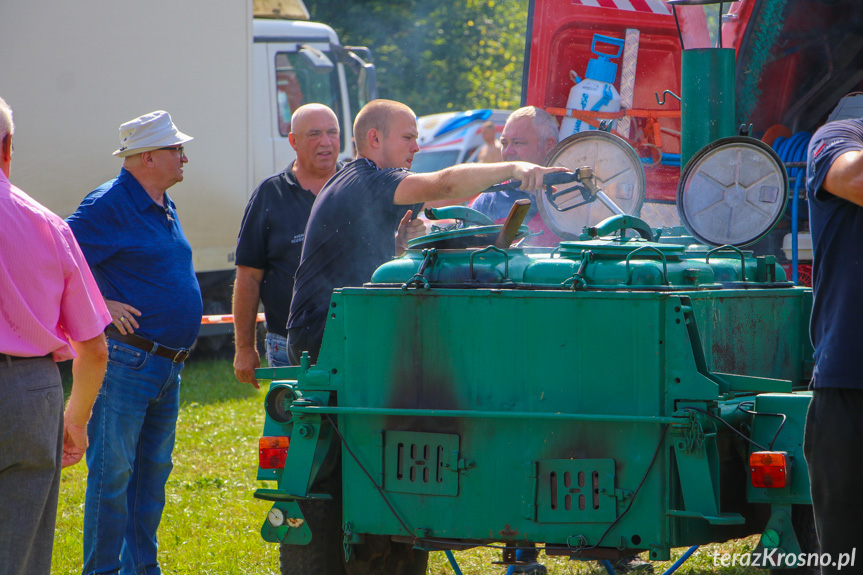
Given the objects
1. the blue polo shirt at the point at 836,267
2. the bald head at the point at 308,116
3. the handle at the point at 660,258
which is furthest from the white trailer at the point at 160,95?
the blue polo shirt at the point at 836,267

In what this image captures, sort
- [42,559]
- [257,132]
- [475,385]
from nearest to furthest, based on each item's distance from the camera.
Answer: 1. [42,559]
2. [475,385]
3. [257,132]

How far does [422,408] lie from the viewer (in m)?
3.48

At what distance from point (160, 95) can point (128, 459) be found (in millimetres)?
6088

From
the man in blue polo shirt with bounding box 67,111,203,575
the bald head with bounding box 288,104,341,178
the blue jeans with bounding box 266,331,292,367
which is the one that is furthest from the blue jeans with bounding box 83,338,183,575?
the bald head with bounding box 288,104,341,178

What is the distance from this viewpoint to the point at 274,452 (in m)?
3.73

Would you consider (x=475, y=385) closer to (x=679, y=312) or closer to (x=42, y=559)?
(x=679, y=312)

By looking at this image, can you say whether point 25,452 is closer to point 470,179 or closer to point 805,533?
point 470,179

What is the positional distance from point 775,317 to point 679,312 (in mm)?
986

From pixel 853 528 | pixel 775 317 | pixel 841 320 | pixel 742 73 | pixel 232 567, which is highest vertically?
pixel 742 73

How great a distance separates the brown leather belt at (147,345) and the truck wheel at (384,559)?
1279mm

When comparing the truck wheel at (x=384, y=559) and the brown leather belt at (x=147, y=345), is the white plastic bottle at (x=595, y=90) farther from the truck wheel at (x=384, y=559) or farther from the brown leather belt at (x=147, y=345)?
the truck wheel at (x=384, y=559)

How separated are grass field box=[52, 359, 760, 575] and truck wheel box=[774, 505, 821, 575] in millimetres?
1246

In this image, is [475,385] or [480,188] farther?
[480,188]

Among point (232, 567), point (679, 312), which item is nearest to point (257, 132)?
point (232, 567)
